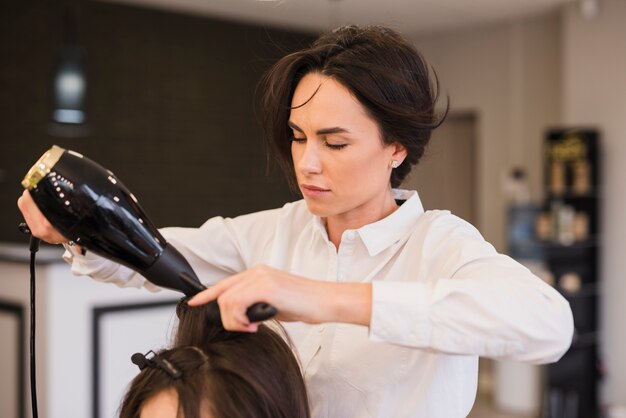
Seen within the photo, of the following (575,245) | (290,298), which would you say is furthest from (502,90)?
(290,298)

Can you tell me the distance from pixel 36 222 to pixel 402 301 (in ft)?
1.75

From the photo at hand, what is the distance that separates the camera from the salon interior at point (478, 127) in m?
5.11

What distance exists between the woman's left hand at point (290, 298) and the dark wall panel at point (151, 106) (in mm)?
4014

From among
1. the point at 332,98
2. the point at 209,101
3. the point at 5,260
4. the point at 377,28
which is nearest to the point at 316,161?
the point at 332,98

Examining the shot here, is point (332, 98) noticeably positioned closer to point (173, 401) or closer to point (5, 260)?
point (173, 401)

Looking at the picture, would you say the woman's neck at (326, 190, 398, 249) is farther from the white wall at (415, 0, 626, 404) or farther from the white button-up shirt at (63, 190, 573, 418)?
the white wall at (415, 0, 626, 404)

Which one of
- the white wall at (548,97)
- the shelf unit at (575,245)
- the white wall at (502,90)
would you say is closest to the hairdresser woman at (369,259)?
the white wall at (548,97)

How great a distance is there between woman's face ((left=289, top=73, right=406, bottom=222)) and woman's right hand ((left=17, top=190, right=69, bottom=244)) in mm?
377

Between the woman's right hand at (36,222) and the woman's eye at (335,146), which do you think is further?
the woman's eye at (335,146)

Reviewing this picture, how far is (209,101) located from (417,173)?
447 centimetres

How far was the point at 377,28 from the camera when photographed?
1.27 meters

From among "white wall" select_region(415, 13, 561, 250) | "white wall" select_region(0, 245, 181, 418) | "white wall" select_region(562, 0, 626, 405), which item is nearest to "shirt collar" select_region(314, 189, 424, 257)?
"white wall" select_region(0, 245, 181, 418)

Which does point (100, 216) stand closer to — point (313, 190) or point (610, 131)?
point (313, 190)

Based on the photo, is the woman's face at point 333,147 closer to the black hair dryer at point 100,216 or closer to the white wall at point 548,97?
the black hair dryer at point 100,216
